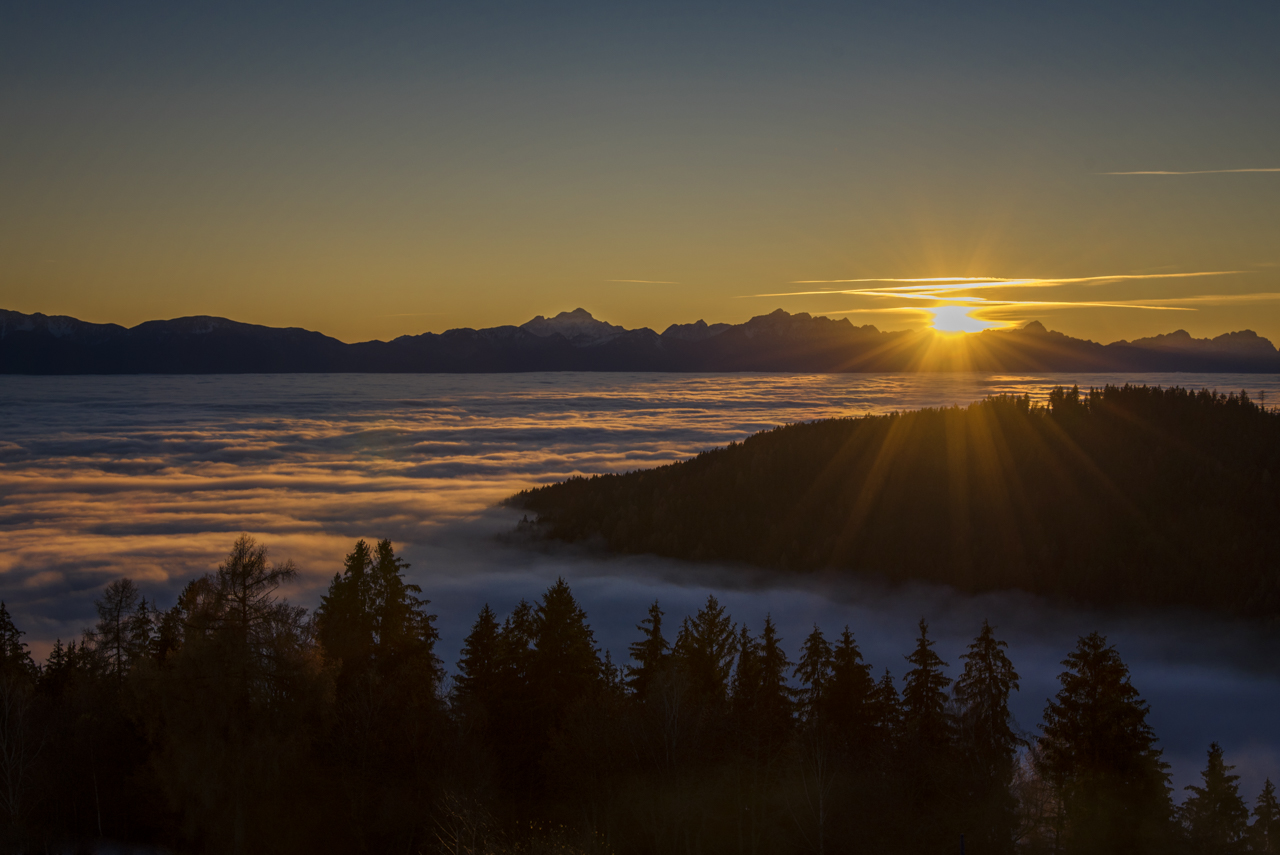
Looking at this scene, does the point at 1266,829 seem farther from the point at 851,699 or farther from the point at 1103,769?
the point at 851,699

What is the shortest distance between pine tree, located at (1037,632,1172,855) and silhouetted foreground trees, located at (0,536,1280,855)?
109 millimetres

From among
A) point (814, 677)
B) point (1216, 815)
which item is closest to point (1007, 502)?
point (814, 677)

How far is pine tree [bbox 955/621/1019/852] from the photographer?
3247 cm

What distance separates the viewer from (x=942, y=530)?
446 feet

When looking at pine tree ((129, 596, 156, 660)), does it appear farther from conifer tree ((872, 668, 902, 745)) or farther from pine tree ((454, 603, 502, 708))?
conifer tree ((872, 668, 902, 745))

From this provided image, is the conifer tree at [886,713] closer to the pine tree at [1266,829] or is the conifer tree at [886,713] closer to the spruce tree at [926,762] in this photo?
the spruce tree at [926,762]

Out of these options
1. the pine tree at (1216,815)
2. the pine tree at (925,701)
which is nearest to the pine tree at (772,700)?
the pine tree at (925,701)

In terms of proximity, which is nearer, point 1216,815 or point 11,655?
point 1216,815

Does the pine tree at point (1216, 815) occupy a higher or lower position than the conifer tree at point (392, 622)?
lower

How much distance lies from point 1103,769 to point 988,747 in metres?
6.14

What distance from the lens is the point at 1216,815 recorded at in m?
36.1

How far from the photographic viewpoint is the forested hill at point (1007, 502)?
122 meters

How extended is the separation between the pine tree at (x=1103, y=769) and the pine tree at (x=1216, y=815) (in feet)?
5.92

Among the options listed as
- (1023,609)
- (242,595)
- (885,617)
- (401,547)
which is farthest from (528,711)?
(401,547)
